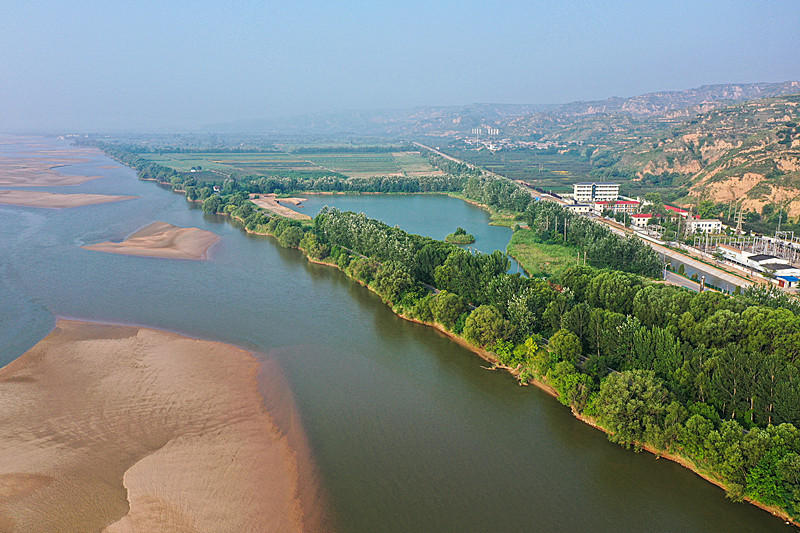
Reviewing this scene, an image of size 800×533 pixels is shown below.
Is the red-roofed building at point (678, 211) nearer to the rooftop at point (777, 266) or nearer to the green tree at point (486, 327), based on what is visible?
the rooftop at point (777, 266)

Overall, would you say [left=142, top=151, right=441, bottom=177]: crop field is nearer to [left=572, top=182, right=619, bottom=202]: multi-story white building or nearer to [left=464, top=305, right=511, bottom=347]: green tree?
[left=572, top=182, right=619, bottom=202]: multi-story white building

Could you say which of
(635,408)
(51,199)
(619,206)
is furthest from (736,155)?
(51,199)

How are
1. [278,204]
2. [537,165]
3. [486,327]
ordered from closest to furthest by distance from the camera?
[486,327] < [278,204] < [537,165]

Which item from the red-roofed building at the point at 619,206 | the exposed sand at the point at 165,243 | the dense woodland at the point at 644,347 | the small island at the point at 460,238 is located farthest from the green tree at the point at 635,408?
the red-roofed building at the point at 619,206

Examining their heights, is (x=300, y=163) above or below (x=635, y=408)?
above

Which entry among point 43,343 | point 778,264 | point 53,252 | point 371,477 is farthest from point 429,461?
point 53,252

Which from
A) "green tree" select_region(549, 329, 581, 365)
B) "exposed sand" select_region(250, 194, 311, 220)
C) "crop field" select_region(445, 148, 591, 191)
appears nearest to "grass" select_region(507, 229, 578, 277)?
"green tree" select_region(549, 329, 581, 365)

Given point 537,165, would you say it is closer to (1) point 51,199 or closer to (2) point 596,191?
(2) point 596,191
